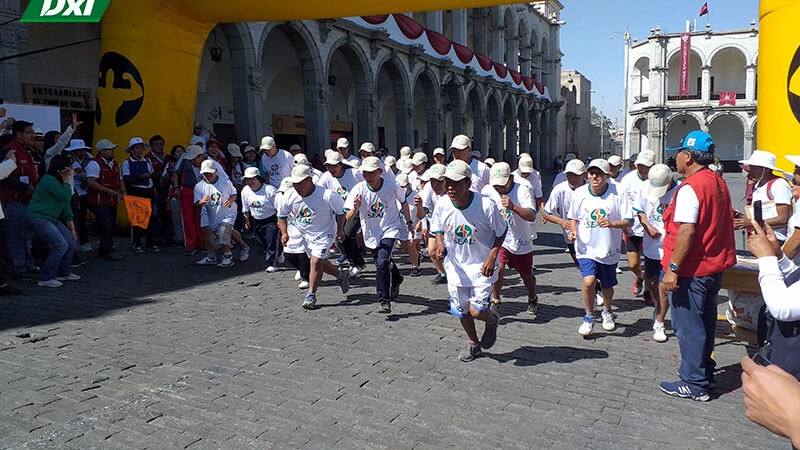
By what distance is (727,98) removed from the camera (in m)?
50.9

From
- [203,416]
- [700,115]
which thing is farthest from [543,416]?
[700,115]

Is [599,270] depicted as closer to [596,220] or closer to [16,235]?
[596,220]

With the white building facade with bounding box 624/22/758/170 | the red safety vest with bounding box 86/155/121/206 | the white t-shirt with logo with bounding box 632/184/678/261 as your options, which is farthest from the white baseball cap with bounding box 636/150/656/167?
the white building facade with bounding box 624/22/758/170

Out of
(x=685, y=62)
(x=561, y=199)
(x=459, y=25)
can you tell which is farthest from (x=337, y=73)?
(x=685, y=62)

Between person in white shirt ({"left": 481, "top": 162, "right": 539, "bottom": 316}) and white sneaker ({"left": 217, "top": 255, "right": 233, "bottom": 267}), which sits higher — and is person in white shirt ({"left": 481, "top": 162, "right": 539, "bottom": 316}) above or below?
above

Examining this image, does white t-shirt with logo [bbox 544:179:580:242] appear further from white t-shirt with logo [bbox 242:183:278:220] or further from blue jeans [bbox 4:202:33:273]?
blue jeans [bbox 4:202:33:273]

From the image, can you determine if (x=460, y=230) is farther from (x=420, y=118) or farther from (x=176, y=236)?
(x=420, y=118)

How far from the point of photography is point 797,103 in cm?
697

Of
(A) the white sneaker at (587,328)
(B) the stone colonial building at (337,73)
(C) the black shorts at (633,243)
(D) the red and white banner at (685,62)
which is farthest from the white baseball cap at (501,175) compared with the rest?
(D) the red and white banner at (685,62)

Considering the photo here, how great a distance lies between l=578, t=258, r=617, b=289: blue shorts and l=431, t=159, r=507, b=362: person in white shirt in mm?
1291

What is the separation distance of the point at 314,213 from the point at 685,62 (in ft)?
178

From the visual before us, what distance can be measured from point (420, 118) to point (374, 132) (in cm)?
1479

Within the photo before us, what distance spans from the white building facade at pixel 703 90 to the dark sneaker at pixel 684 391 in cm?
5394

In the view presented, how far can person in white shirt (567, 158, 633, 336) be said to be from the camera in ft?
18.4
